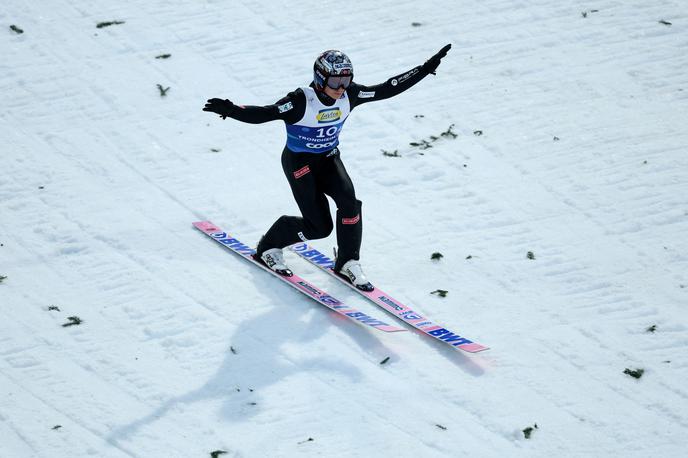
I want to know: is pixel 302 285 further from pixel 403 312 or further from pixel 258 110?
pixel 258 110

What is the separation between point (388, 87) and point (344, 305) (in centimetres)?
185

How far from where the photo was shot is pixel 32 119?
10.1 metres

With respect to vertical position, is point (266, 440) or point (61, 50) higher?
point (61, 50)

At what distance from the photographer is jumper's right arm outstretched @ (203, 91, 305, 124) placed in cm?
671

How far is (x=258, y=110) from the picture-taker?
7.04 metres

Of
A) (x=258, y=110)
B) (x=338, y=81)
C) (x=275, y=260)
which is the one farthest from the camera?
(x=275, y=260)

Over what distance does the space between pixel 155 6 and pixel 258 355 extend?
6.65 meters

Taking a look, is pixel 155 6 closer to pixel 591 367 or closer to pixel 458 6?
pixel 458 6

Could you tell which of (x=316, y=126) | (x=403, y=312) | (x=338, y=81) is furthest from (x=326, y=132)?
(x=403, y=312)

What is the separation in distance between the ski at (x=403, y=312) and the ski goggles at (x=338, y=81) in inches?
64.8

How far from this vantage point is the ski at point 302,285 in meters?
7.30

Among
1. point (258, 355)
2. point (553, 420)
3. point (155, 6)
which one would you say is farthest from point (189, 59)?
point (553, 420)

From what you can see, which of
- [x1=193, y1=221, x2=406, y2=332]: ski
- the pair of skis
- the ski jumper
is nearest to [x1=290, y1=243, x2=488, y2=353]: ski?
the pair of skis

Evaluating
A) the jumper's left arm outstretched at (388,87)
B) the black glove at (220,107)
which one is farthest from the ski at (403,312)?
the black glove at (220,107)
